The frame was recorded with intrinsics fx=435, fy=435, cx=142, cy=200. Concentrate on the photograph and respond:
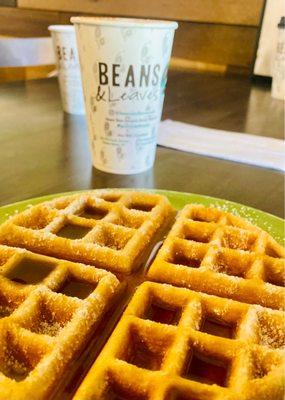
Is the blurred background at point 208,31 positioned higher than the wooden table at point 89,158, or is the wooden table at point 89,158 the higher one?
the blurred background at point 208,31

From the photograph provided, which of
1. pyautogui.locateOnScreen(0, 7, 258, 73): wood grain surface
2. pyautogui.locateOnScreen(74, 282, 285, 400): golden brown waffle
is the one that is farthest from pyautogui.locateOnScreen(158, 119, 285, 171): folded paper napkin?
pyautogui.locateOnScreen(0, 7, 258, 73): wood grain surface

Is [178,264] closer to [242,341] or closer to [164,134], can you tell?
[242,341]

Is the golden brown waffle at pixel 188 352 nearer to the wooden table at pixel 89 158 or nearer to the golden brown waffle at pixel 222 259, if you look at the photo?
the golden brown waffle at pixel 222 259

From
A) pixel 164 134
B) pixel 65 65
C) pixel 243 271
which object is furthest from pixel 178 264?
pixel 65 65

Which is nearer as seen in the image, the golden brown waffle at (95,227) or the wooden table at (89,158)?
the golden brown waffle at (95,227)

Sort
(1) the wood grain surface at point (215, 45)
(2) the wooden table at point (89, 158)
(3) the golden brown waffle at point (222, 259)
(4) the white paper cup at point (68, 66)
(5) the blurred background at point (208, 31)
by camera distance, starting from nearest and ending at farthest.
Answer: (3) the golden brown waffle at point (222, 259), (2) the wooden table at point (89, 158), (4) the white paper cup at point (68, 66), (5) the blurred background at point (208, 31), (1) the wood grain surface at point (215, 45)

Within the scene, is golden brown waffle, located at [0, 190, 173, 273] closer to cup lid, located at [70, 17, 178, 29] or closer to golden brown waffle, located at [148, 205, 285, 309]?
golden brown waffle, located at [148, 205, 285, 309]

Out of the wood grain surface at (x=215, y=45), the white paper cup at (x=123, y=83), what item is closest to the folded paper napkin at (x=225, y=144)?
the white paper cup at (x=123, y=83)

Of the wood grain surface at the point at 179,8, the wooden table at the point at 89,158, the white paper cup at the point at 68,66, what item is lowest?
the wooden table at the point at 89,158
